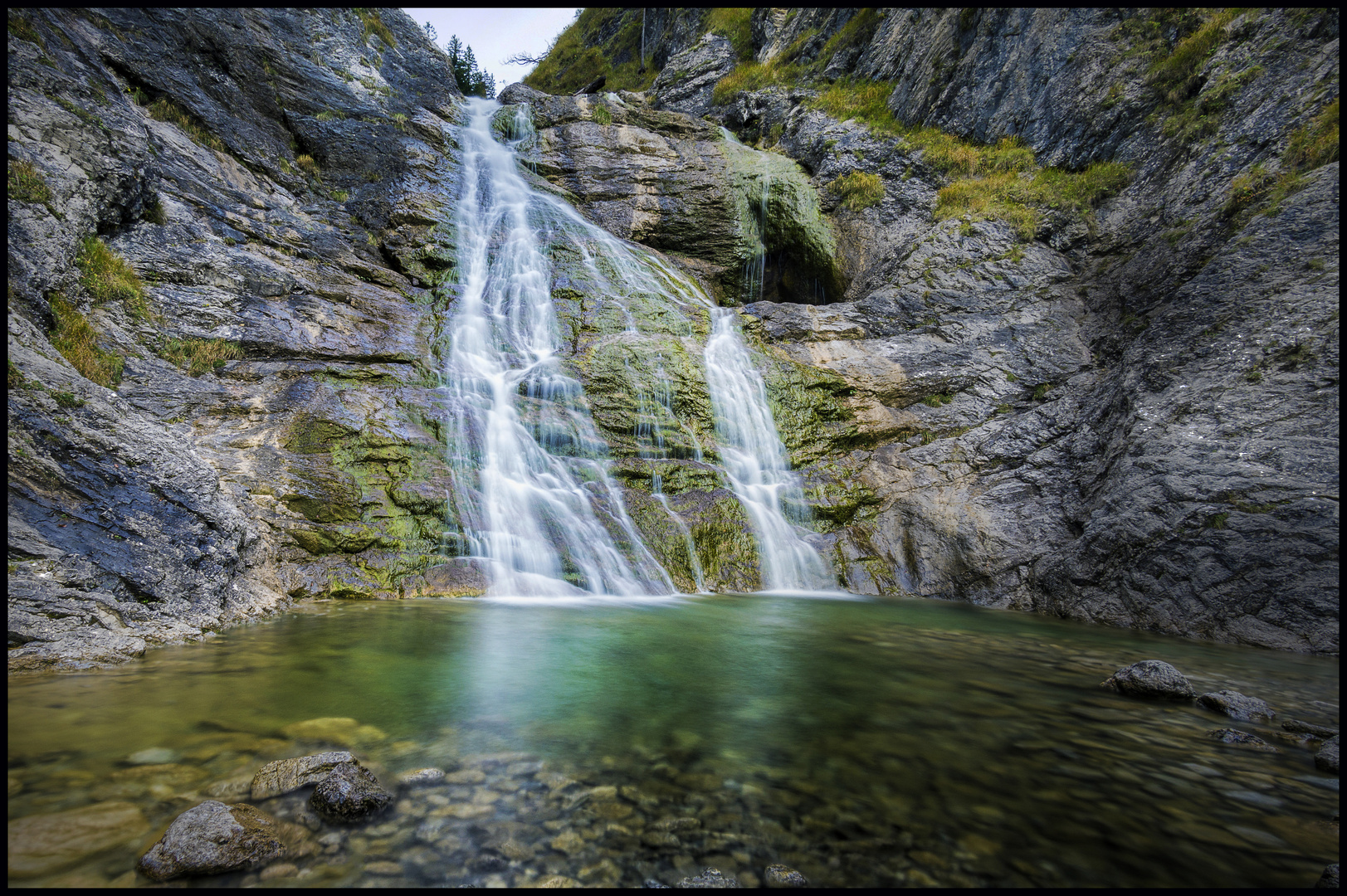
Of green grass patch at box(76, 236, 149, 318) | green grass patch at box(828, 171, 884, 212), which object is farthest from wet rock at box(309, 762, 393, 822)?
green grass patch at box(828, 171, 884, 212)

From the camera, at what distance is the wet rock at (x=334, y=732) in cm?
292

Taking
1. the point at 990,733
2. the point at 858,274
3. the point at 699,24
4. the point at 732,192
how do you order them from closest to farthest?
1. the point at 990,733
2. the point at 858,274
3. the point at 732,192
4. the point at 699,24

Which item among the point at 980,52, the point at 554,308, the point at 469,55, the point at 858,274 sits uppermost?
the point at 469,55

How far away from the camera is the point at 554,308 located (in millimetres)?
11641

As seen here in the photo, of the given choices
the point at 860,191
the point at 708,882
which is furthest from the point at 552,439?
the point at 860,191

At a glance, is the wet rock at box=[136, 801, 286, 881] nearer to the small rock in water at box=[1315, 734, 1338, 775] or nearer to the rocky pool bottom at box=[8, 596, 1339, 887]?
the rocky pool bottom at box=[8, 596, 1339, 887]

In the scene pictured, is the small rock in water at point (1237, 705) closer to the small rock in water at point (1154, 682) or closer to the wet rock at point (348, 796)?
the small rock in water at point (1154, 682)

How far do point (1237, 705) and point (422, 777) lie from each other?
4667mm

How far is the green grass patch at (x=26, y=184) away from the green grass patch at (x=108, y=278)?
31.4 inches

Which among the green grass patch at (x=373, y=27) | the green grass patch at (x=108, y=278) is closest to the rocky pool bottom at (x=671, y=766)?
the green grass patch at (x=108, y=278)

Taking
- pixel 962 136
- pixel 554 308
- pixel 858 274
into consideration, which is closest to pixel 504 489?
pixel 554 308

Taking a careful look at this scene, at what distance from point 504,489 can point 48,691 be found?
16.2 ft

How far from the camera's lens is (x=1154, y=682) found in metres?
3.86

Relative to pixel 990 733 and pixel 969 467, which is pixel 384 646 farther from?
pixel 969 467
